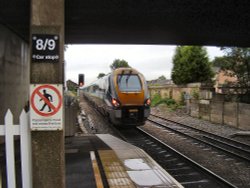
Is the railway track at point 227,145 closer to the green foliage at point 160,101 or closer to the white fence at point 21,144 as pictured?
the white fence at point 21,144

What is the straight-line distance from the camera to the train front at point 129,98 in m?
15.8

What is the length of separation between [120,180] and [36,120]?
9.75 feet

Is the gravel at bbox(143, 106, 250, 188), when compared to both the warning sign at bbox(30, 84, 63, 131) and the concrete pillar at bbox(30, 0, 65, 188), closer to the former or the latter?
the concrete pillar at bbox(30, 0, 65, 188)

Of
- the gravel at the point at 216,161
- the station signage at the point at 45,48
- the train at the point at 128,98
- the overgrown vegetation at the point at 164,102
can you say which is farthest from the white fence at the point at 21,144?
the overgrown vegetation at the point at 164,102

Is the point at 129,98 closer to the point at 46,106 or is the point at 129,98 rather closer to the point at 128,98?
the point at 128,98

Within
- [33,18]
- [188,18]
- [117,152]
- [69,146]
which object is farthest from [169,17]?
[33,18]

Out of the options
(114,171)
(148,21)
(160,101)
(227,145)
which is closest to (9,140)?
(114,171)

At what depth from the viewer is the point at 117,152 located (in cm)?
982

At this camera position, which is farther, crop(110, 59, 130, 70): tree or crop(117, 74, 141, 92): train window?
crop(110, 59, 130, 70): tree

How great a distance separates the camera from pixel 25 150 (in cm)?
416

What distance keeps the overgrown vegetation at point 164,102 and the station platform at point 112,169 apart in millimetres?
22981

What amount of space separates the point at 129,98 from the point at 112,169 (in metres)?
8.65

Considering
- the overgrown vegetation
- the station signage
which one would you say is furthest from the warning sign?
the overgrown vegetation

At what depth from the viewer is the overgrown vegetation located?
1322 inches
